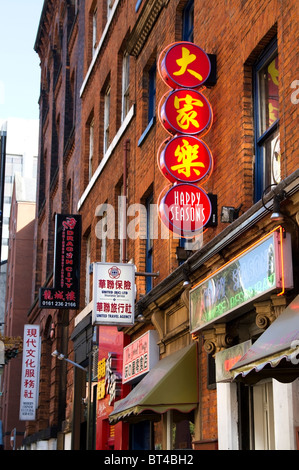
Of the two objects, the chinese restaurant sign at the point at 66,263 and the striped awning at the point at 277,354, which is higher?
the chinese restaurant sign at the point at 66,263

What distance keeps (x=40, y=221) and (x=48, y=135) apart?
4736mm

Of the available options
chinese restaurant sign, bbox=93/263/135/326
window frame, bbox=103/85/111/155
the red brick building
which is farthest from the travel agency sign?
window frame, bbox=103/85/111/155

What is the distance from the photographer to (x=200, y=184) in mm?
13711

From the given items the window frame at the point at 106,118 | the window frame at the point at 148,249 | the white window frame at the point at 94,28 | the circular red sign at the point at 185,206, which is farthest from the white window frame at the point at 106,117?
the circular red sign at the point at 185,206

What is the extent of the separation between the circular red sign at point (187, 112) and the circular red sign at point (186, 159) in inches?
6.6

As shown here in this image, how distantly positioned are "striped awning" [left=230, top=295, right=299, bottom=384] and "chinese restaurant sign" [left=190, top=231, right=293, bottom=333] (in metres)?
0.59

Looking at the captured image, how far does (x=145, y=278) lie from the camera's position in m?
19.5

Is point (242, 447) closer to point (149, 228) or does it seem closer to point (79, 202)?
point (149, 228)

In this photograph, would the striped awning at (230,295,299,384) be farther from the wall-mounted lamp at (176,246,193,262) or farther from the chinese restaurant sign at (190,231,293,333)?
the wall-mounted lamp at (176,246,193,262)

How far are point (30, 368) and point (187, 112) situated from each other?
26.7 meters

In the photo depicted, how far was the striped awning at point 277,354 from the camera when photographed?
27.1ft

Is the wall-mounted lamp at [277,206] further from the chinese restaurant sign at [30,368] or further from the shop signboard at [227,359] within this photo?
the chinese restaurant sign at [30,368]

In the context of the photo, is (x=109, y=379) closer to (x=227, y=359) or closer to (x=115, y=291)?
(x=115, y=291)

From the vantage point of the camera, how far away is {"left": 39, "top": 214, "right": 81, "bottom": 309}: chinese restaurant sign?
26984 mm
